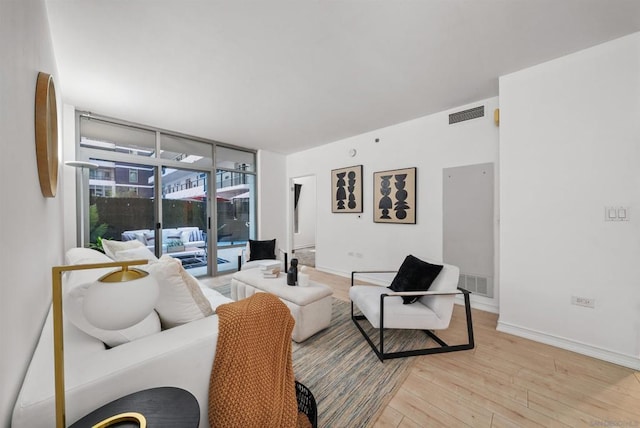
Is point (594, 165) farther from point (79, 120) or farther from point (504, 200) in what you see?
point (79, 120)

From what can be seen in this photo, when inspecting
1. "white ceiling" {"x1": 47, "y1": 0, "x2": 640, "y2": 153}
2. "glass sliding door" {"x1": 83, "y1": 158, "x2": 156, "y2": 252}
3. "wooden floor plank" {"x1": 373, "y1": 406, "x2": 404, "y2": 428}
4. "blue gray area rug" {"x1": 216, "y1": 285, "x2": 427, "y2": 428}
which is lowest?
"wooden floor plank" {"x1": 373, "y1": 406, "x2": 404, "y2": 428}

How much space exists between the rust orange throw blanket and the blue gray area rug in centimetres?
30

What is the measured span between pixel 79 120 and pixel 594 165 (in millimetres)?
6001

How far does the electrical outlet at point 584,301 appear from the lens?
2.11m

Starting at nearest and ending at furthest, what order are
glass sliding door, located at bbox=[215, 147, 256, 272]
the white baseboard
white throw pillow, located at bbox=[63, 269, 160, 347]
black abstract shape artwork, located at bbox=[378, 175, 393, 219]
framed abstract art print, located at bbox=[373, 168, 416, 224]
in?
white throw pillow, located at bbox=[63, 269, 160, 347] < the white baseboard < framed abstract art print, located at bbox=[373, 168, 416, 224] < black abstract shape artwork, located at bbox=[378, 175, 393, 219] < glass sliding door, located at bbox=[215, 147, 256, 272]

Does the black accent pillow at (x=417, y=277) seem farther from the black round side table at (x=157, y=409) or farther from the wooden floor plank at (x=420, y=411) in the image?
the black round side table at (x=157, y=409)

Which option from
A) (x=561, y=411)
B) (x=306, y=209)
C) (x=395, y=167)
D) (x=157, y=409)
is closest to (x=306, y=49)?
(x=395, y=167)

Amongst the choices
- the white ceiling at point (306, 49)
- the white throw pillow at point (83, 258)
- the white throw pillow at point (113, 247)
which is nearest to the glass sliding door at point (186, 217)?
the white ceiling at point (306, 49)

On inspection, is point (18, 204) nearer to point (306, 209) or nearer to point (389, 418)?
point (389, 418)

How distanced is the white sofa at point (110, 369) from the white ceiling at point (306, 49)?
2109 millimetres

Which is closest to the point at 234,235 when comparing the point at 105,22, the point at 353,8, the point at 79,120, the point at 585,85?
the point at 79,120

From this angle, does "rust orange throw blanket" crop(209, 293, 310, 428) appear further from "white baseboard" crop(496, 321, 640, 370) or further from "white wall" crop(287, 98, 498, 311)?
"white wall" crop(287, 98, 498, 311)

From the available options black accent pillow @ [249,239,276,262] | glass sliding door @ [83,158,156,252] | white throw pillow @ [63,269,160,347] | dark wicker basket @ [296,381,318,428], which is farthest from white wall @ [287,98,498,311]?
white throw pillow @ [63,269,160,347]

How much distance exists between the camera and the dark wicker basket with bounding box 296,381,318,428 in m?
1.33
